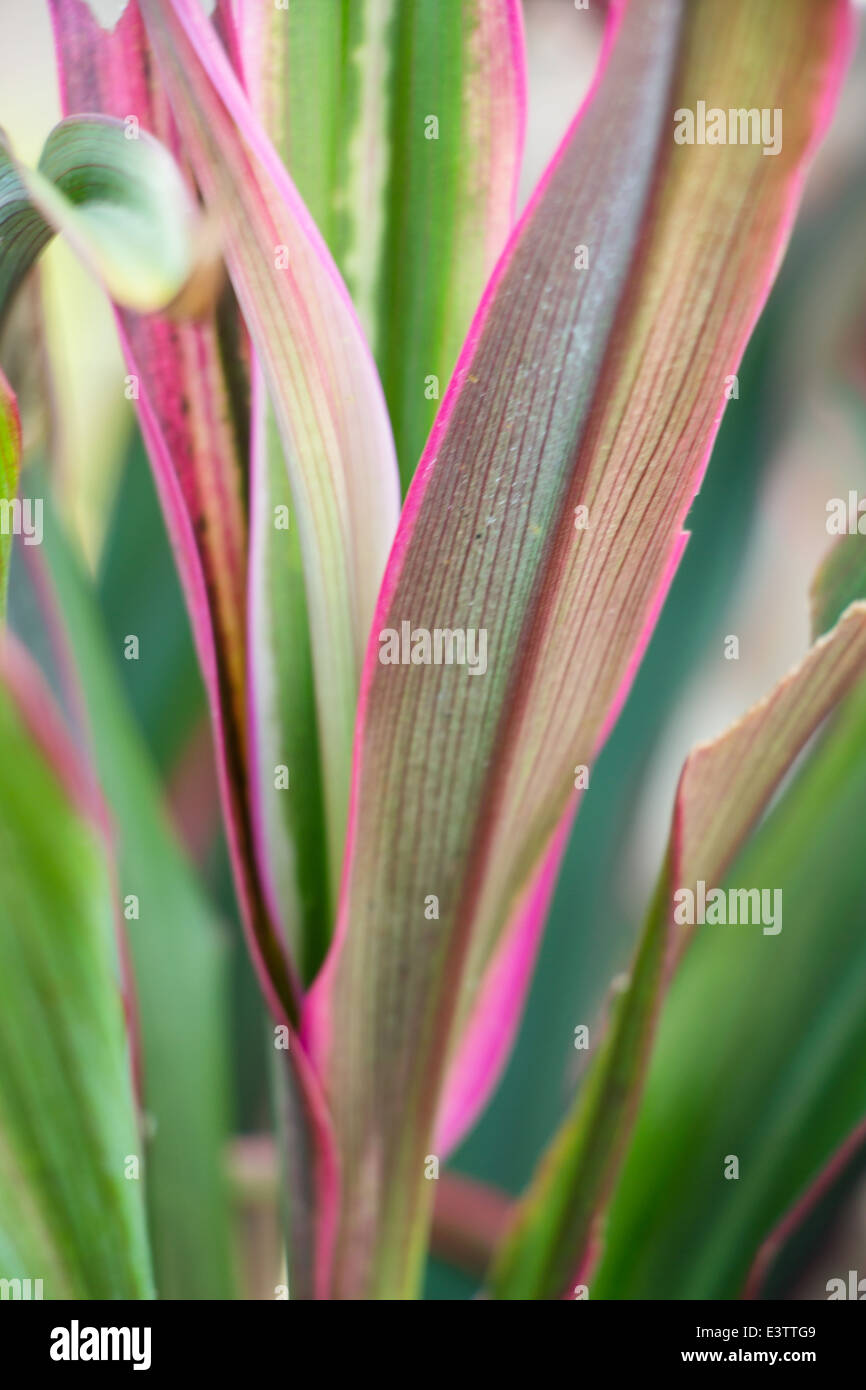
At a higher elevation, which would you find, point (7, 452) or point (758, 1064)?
point (7, 452)

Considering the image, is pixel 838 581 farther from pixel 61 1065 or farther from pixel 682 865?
pixel 61 1065

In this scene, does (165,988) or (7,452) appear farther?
(165,988)

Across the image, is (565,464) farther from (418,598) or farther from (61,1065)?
(61,1065)

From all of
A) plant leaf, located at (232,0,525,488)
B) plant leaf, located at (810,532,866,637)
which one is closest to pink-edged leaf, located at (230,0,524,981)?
plant leaf, located at (232,0,525,488)

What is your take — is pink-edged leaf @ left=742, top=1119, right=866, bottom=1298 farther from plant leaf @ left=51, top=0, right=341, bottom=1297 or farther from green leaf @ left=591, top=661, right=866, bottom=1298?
plant leaf @ left=51, top=0, right=341, bottom=1297

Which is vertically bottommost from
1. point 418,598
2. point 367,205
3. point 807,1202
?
point 807,1202

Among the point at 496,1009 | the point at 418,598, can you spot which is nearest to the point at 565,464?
the point at 418,598

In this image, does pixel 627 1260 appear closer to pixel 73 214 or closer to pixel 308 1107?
pixel 308 1107
